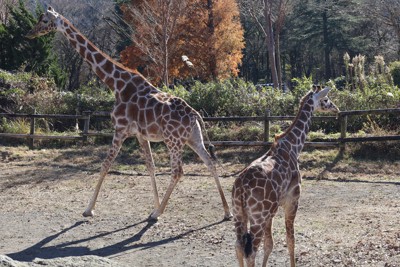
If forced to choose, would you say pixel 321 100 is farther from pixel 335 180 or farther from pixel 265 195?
pixel 335 180

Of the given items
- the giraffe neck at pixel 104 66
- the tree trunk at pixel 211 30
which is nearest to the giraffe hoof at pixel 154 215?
the giraffe neck at pixel 104 66

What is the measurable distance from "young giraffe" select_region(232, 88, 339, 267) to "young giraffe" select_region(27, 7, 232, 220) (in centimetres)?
273

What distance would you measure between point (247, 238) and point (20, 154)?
11.1m

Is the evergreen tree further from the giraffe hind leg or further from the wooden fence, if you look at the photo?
the giraffe hind leg

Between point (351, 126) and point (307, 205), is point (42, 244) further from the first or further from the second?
point (351, 126)

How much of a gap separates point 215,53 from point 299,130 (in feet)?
66.2

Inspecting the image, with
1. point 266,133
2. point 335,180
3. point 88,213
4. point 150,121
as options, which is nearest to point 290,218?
point 150,121

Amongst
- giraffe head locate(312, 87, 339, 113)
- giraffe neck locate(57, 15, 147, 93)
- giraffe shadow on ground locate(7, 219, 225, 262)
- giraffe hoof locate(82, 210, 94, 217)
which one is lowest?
giraffe shadow on ground locate(7, 219, 225, 262)

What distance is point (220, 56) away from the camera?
26484 mm

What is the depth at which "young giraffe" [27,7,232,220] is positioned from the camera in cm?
891

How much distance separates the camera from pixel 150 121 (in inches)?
361

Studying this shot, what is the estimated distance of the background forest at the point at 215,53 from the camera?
16203 millimetres

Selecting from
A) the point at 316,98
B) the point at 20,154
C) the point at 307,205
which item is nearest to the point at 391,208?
the point at 307,205

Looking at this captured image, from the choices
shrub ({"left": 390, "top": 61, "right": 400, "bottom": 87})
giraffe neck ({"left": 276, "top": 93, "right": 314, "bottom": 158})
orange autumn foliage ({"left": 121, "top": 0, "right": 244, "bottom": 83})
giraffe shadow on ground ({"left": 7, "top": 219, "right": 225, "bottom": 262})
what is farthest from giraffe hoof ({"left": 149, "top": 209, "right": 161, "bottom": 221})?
orange autumn foliage ({"left": 121, "top": 0, "right": 244, "bottom": 83})
